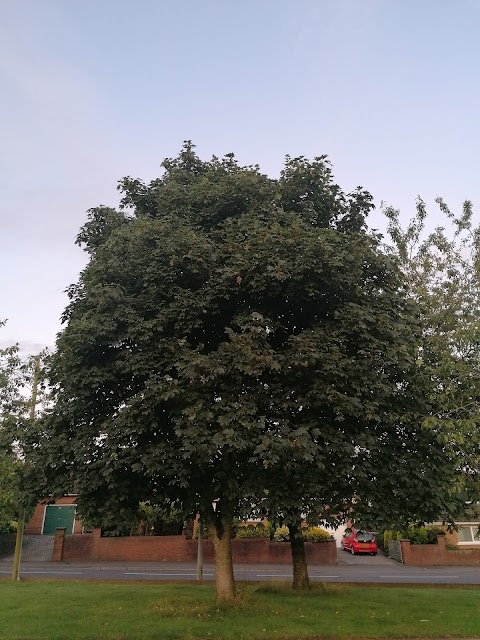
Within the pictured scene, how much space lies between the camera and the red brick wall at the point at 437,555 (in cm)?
2916

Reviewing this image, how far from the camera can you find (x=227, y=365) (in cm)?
1030

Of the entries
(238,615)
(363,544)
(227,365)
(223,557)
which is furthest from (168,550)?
(227,365)

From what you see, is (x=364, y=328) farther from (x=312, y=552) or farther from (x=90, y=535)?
(x=90, y=535)

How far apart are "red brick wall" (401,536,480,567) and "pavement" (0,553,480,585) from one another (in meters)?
0.89

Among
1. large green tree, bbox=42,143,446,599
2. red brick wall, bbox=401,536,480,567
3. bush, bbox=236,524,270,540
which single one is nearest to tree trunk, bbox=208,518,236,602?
large green tree, bbox=42,143,446,599

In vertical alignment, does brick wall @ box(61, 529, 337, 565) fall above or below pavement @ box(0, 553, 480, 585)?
above

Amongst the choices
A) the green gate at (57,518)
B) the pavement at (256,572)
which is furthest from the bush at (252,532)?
the green gate at (57,518)

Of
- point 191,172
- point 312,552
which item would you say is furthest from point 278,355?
point 312,552

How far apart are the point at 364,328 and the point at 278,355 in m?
1.85

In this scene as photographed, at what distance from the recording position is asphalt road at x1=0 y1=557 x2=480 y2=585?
A: 21.7 m

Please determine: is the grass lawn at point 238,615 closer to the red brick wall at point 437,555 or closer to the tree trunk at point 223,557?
the tree trunk at point 223,557

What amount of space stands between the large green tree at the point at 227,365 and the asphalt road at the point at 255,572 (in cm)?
1134

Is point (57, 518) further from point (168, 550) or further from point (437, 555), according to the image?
point (437, 555)

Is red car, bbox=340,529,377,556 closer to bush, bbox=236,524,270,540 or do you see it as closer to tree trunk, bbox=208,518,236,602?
bush, bbox=236,524,270,540
